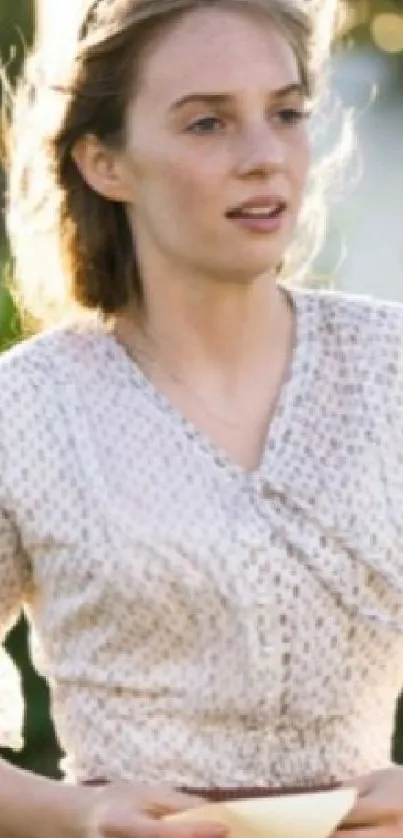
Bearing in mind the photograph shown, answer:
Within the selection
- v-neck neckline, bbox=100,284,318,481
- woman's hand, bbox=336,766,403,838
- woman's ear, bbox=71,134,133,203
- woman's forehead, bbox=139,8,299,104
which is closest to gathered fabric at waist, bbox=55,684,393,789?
woman's hand, bbox=336,766,403,838

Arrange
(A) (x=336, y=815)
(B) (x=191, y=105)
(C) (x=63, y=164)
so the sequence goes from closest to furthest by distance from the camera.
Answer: (A) (x=336, y=815) → (B) (x=191, y=105) → (C) (x=63, y=164)

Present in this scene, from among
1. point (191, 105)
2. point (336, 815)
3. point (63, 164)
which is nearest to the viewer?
point (336, 815)

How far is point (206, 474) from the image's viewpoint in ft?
11.0

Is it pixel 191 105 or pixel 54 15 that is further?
pixel 54 15

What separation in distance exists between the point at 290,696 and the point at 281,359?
45 cm

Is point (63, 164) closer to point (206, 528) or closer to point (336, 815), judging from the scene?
point (206, 528)

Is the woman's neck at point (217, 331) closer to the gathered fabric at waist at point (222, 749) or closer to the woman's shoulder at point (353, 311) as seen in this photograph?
the woman's shoulder at point (353, 311)

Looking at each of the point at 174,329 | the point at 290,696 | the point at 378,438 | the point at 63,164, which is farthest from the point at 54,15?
the point at 290,696

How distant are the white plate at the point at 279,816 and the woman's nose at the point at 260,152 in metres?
0.74

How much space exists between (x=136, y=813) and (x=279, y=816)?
168mm

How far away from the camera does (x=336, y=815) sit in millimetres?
3141

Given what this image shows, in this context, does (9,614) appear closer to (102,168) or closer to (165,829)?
(165,829)

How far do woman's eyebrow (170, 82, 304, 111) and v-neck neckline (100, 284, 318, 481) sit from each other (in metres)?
0.29

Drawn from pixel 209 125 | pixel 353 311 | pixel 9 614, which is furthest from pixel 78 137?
pixel 9 614
